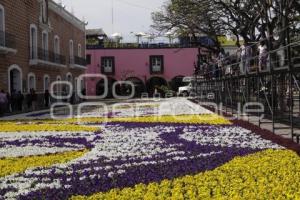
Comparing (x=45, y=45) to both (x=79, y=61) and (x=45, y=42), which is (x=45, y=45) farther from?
(x=79, y=61)

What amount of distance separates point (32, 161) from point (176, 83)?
55.4 metres

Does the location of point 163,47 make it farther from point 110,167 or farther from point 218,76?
point 110,167

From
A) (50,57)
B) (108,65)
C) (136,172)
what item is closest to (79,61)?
Result: (50,57)

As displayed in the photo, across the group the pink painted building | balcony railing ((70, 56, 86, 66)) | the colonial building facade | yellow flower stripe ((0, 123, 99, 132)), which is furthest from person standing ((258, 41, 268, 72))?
the pink painted building

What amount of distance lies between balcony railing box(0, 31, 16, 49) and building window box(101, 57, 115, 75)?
32906 mm

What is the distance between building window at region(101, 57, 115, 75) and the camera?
65.8 meters

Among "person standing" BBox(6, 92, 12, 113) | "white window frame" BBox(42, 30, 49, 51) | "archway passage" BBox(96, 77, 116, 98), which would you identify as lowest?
"person standing" BBox(6, 92, 12, 113)

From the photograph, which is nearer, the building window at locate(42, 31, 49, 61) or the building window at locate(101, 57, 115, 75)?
the building window at locate(42, 31, 49, 61)

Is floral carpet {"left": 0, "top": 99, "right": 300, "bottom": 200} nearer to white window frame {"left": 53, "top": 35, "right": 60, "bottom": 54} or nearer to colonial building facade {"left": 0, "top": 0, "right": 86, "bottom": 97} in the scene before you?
colonial building facade {"left": 0, "top": 0, "right": 86, "bottom": 97}

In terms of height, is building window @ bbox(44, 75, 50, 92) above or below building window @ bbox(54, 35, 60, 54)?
below

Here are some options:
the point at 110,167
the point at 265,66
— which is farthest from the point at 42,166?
the point at 265,66

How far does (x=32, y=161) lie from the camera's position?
35.5 ft

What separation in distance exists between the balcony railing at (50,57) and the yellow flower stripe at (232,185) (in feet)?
102

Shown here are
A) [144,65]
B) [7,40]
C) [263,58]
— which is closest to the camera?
[263,58]
